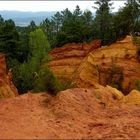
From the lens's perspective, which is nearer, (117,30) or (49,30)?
(117,30)

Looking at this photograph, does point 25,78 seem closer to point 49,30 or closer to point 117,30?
point 117,30

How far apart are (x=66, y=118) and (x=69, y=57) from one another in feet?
102

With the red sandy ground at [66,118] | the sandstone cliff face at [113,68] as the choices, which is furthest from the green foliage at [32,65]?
the red sandy ground at [66,118]

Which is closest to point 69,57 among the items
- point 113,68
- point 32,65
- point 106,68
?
point 32,65

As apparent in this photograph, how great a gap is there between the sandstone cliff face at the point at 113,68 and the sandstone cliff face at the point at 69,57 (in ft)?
9.71

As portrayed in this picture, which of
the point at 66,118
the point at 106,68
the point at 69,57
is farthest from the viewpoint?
the point at 69,57

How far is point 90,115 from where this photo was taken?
15469mm

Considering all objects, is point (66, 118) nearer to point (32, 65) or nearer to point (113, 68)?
point (113, 68)

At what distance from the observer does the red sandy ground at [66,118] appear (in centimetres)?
1303

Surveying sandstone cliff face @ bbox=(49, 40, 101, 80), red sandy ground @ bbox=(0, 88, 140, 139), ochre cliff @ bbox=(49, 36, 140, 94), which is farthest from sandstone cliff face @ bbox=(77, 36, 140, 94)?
red sandy ground @ bbox=(0, 88, 140, 139)

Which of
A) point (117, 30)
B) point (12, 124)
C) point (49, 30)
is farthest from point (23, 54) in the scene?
point (12, 124)

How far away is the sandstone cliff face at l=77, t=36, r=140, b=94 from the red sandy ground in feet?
61.5

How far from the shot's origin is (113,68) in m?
37.4

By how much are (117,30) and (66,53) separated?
911 cm
